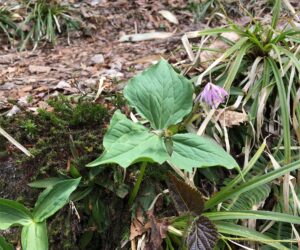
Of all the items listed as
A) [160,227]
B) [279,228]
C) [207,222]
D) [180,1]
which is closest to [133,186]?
[160,227]

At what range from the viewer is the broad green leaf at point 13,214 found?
1.35 m

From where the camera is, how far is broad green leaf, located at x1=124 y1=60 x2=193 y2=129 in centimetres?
144

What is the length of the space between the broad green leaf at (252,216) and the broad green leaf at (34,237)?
51cm

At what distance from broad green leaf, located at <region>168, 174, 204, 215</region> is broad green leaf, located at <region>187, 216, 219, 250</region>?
46 mm

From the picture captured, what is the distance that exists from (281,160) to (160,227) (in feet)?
1.82

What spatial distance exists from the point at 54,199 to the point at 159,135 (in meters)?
0.36

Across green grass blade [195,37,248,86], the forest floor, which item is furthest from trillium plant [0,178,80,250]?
green grass blade [195,37,248,86]

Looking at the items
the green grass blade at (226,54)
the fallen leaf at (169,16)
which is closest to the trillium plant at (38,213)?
the green grass blade at (226,54)

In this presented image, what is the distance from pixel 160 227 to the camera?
1468mm

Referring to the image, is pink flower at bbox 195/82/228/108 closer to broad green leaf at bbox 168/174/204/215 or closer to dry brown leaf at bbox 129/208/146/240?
broad green leaf at bbox 168/174/204/215

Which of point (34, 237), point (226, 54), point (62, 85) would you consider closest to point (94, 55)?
point (62, 85)

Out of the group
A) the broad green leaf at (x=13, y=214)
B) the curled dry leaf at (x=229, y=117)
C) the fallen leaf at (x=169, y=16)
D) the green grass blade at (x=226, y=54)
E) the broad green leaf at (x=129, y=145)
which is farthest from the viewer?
the fallen leaf at (x=169, y=16)

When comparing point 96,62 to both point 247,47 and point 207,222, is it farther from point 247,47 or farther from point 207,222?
point 207,222

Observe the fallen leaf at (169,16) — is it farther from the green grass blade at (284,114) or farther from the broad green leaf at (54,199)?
the broad green leaf at (54,199)
